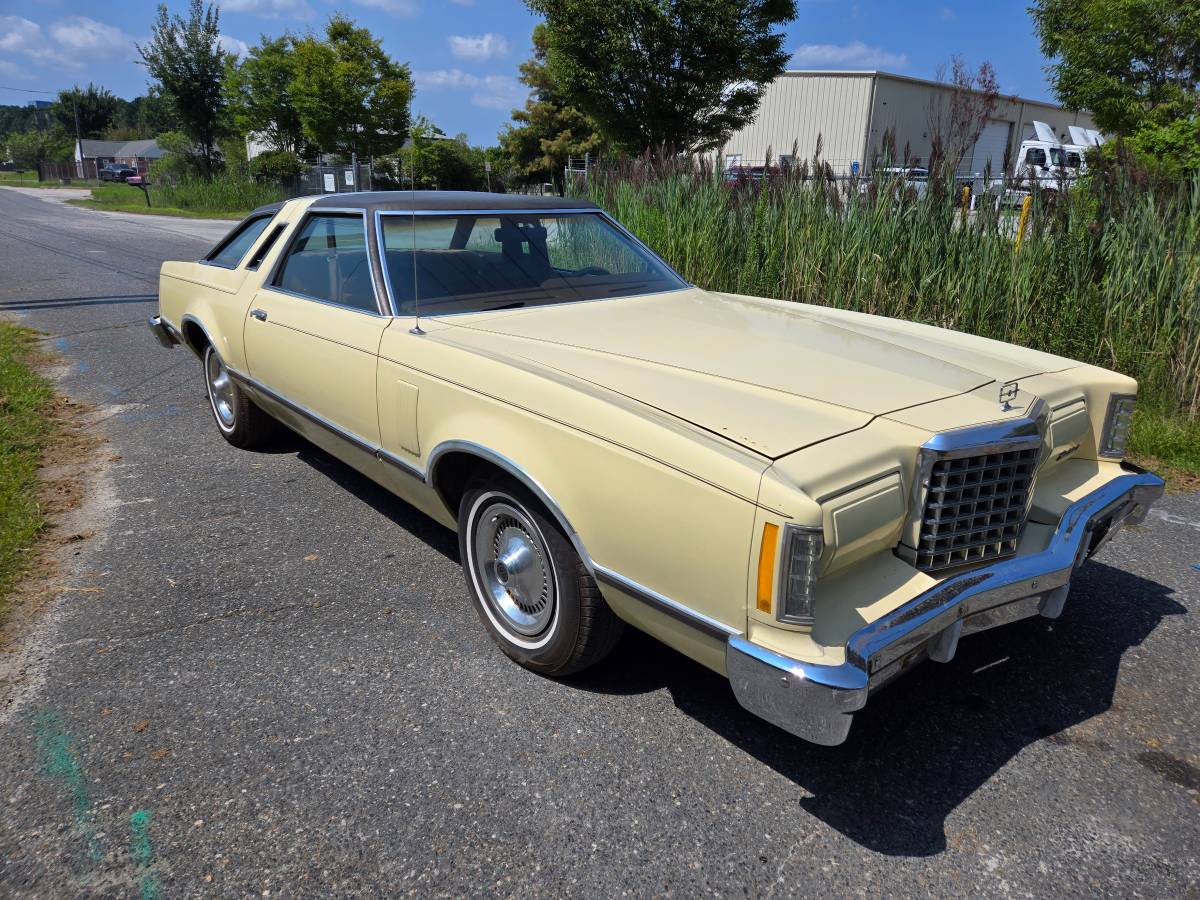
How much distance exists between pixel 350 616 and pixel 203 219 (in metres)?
28.3

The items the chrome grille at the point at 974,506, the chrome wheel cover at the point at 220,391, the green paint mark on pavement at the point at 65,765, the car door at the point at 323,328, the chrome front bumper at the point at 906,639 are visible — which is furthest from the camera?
the chrome wheel cover at the point at 220,391

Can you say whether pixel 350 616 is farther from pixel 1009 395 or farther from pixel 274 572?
pixel 1009 395

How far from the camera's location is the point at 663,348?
115 inches

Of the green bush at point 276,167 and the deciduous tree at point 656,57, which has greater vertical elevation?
the deciduous tree at point 656,57

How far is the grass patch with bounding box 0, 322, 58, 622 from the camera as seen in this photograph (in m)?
3.66

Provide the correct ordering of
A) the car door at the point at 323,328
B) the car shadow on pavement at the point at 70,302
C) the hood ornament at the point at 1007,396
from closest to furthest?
the hood ornament at the point at 1007,396
the car door at the point at 323,328
the car shadow on pavement at the point at 70,302

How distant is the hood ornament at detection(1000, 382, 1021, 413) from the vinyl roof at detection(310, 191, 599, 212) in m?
2.37

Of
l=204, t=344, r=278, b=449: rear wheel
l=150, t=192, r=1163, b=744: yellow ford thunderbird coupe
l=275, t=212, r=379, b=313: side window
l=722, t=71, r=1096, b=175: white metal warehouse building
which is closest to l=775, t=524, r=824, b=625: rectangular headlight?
l=150, t=192, r=1163, b=744: yellow ford thunderbird coupe

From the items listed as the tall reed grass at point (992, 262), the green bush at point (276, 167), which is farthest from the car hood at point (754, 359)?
the green bush at point (276, 167)

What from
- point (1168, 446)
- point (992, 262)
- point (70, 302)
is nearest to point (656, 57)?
point (70, 302)

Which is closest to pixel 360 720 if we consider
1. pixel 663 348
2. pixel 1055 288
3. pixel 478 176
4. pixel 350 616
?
pixel 350 616

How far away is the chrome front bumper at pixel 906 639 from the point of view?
1922 millimetres

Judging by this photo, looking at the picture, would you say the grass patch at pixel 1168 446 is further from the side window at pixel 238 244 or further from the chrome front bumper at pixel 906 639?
the side window at pixel 238 244

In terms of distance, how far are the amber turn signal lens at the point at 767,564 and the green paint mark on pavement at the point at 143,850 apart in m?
1.60
